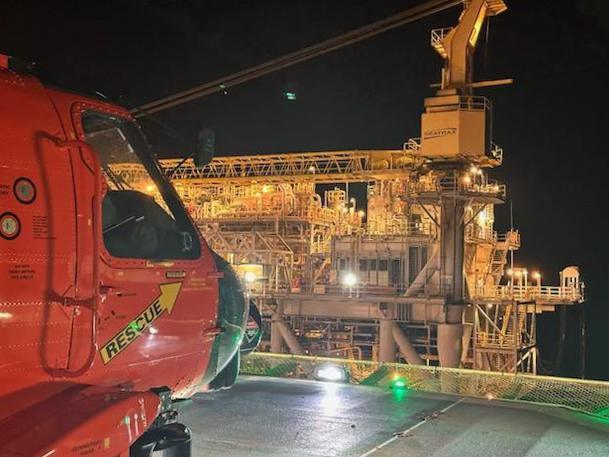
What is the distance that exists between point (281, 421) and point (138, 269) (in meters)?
4.43

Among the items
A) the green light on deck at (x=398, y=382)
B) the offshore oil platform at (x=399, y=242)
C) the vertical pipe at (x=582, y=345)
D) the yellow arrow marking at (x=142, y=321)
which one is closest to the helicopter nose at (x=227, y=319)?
the yellow arrow marking at (x=142, y=321)

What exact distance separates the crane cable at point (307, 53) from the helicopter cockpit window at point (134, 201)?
4.30 ft

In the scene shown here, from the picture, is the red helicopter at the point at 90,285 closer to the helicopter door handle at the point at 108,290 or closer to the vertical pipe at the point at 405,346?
the helicopter door handle at the point at 108,290

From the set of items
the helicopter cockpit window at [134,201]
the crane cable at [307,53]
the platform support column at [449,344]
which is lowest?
the platform support column at [449,344]

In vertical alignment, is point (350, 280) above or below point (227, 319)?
below

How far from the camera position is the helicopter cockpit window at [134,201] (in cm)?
392

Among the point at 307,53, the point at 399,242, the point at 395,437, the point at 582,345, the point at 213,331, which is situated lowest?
the point at 582,345

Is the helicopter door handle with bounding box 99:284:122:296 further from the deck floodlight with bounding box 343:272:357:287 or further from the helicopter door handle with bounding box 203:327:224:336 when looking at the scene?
the deck floodlight with bounding box 343:272:357:287

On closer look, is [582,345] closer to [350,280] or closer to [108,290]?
[350,280]

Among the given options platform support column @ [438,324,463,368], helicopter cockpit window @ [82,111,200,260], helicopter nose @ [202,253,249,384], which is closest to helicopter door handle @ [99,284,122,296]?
helicopter cockpit window @ [82,111,200,260]

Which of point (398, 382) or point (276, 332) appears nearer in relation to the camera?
point (398, 382)

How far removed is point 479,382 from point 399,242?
2713 cm

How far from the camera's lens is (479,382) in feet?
33.8

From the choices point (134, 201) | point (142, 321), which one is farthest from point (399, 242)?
point (142, 321)
